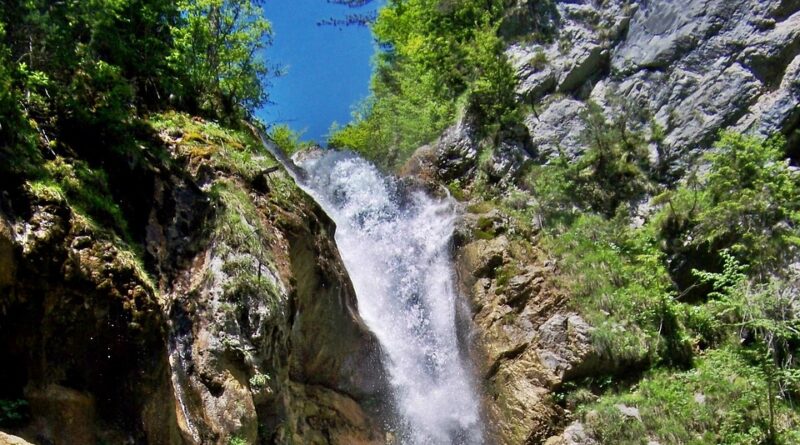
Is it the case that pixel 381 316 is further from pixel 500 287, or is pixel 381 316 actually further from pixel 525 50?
pixel 525 50

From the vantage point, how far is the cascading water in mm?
9992

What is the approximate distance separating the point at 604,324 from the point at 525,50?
9586 millimetres

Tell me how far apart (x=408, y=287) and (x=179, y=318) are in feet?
21.4

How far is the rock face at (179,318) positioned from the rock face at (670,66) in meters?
8.25

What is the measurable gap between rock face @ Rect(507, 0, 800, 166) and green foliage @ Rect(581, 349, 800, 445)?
18.2ft

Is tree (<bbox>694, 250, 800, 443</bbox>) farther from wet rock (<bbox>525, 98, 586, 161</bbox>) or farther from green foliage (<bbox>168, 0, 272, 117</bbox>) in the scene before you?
green foliage (<bbox>168, 0, 272, 117</bbox>)

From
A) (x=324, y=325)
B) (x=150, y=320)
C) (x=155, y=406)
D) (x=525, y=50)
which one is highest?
(x=525, y=50)

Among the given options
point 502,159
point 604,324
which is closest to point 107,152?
point 604,324

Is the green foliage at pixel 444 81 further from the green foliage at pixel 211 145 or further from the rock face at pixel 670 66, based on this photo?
the green foliage at pixel 211 145

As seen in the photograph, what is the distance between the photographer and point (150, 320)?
551cm

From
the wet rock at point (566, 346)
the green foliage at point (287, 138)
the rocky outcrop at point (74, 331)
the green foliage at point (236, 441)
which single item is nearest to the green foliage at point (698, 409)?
the wet rock at point (566, 346)

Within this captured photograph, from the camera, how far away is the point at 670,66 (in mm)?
14070

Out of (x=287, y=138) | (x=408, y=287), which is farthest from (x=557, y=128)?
(x=287, y=138)

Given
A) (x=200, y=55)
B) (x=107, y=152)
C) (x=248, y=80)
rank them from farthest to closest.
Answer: (x=248, y=80) → (x=200, y=55) → (x=107, y=152)
